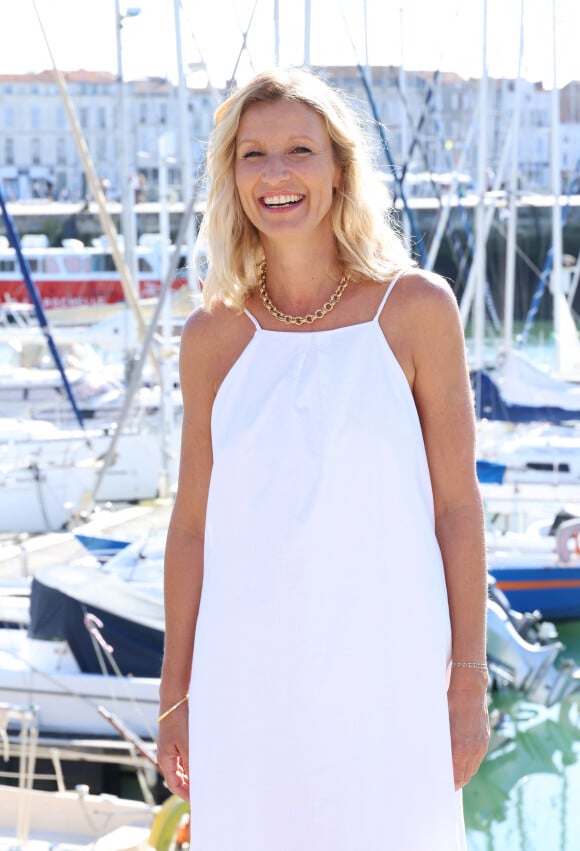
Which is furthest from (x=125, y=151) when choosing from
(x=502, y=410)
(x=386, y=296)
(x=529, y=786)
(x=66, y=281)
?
(x=66, y=281)

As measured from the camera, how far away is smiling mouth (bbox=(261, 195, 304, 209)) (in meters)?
1.95

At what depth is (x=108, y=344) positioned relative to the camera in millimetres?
21672

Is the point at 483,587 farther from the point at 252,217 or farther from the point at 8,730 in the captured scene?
the point at 8,730

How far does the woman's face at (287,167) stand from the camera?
1.94 metres

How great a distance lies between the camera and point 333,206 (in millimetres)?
1986

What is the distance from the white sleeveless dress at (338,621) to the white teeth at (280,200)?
0.20 metres

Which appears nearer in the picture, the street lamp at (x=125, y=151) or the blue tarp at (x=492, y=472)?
the street lamp at (x=125, y=151)

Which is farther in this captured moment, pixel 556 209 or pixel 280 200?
pixel 556 209

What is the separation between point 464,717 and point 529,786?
23.8 feet

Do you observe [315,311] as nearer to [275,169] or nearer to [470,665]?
[275,169]

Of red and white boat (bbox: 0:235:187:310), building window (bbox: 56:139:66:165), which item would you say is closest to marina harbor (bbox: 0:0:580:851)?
red and white boat (bbox: 0:235:187:310)

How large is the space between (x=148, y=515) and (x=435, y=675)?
982 cm

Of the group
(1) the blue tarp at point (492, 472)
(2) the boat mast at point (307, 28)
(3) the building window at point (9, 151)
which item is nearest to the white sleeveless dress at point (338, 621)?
(2) the boat mast at point (307, 28)

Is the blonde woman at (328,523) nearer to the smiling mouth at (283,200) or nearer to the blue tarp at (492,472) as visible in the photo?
the smiling mouth at (283,200)
